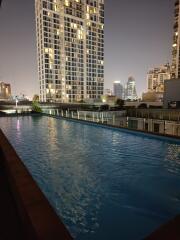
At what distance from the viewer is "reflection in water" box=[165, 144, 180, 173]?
6327 mm

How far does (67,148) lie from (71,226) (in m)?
5.61

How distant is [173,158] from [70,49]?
291ft

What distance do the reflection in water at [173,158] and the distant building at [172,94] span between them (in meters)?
17.8


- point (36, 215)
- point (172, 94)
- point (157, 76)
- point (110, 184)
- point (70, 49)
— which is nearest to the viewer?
point (36, 215)

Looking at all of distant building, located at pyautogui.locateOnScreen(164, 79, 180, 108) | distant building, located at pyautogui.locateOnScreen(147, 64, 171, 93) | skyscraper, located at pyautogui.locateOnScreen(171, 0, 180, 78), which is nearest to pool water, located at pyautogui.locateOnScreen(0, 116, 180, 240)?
distant building, located at pyautogui.locateOnScreen(164, 79, 180, 108)

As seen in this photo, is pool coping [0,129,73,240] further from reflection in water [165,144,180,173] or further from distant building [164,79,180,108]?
distant building [164,79,180,108]

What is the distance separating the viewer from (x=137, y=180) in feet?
17.8

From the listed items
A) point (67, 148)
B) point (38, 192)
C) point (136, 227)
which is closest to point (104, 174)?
point (136, 227)

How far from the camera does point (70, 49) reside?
87.9m

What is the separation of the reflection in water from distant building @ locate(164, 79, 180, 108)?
1785cm

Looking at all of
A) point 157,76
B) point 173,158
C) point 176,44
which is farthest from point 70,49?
point 157,76

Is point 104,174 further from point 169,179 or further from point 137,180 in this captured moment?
point 169,179

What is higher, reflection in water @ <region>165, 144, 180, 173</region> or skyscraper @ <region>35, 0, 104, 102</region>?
skyscraper @ <region>35, 0, 104, 102</region>

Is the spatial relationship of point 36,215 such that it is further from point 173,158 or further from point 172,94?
point 172,94
